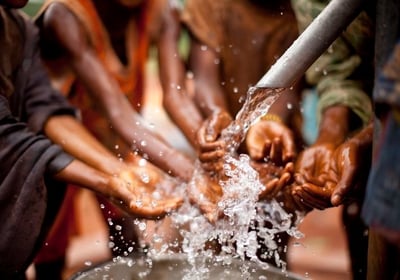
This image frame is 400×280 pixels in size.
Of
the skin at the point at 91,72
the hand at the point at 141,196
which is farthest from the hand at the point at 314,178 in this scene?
the skin at the point at 91,72

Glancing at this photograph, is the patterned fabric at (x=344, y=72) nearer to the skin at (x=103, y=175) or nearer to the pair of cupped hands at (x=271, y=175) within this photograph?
the pair of cupped hands at (x=271, y=175)

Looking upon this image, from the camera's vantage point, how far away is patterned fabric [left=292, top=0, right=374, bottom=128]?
2.03 metres

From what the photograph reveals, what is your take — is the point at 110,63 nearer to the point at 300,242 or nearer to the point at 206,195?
the point at 206,195

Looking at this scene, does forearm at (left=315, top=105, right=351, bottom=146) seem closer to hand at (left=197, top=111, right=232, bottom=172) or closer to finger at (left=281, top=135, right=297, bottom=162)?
finger at (left=281, top=135, right=297, bottom=162)

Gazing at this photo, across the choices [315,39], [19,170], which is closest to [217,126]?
[19,170]

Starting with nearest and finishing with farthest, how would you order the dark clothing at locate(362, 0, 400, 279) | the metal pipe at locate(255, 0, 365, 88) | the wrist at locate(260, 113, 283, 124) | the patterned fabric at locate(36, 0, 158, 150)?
the dark clothing at locate(362, 0, 400, 279)
the metal pipe at locate(255, 0, 365, 88)
the wrist at locate(260, 113, 283, 124)
the patterned fabric at locate(36, 0, 158, 150)

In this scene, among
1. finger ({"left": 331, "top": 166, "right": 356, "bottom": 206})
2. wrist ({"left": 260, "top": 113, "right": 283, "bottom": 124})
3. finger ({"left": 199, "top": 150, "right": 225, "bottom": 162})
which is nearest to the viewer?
finger ({"left": 331, "top": 166, "right": 356, "bottom": 206})

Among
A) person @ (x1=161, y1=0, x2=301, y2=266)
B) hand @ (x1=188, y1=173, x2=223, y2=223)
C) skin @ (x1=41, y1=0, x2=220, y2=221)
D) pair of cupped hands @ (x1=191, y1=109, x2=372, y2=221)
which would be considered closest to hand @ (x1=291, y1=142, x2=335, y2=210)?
pair of cupped hands @ (x1=191, y1=109, x2=372, y2=221)

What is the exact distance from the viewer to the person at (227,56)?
7.91 ft

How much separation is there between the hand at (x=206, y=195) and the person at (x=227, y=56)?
39cm

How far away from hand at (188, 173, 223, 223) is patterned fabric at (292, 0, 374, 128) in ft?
1.63

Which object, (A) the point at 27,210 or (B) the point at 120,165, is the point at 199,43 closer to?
(B) the point at 120,165

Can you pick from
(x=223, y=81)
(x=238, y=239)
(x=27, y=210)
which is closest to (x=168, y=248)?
(x=238, y=239)

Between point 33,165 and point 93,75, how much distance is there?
2.10 feet
